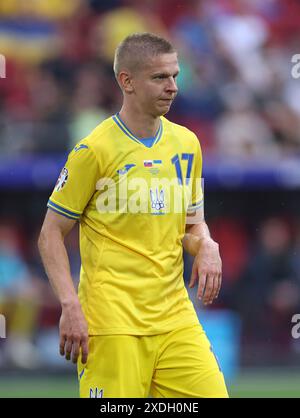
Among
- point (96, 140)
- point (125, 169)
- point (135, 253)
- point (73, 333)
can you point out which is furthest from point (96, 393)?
point (96, 140)

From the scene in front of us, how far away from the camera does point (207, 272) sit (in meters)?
5.28

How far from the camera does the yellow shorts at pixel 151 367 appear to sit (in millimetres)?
5180

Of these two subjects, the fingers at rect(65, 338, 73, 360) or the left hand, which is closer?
the fingers at rect(65, 338, 73, 360)

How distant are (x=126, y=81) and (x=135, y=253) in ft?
3.05

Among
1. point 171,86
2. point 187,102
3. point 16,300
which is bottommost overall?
point 16,300

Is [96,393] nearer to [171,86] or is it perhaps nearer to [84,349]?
[84,349]

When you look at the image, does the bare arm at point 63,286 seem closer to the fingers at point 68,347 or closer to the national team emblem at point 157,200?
the fingers at point 68,347

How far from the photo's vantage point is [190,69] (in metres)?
14.3

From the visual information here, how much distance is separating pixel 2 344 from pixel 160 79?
8621mm

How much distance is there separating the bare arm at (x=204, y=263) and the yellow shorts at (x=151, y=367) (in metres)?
0.26

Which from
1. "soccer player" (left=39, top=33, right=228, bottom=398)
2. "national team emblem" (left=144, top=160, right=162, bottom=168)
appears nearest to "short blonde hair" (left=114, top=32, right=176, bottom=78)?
"soccer player" (left=39, top=33, right=228, bottom=398)

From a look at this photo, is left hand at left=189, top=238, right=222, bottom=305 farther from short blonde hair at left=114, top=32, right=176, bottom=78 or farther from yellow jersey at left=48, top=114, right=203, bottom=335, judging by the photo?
short blonde hair at left=114, top=32, right=176, bottom=78

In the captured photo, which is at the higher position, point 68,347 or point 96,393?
point 68,347

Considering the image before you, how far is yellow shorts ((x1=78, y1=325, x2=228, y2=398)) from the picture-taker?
518 cm
